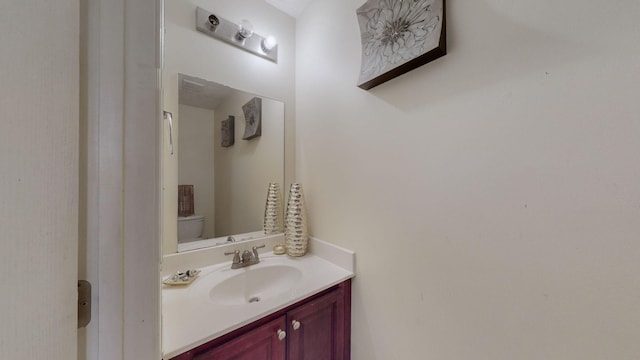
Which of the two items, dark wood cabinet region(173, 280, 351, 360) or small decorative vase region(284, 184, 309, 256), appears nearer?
dark wood cabinet region(173, 280, 351, 360)

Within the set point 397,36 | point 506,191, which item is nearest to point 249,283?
point 506,191

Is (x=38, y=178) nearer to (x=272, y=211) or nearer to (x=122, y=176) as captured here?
(x=122, y=176)

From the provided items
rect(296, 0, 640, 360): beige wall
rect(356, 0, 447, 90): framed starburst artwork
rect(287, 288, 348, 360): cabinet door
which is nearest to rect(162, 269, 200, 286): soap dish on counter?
rect(287, 288, 348, 360): cabinet door

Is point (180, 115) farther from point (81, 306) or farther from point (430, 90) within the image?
point (430, 90)

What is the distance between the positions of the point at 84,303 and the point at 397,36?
3.81 feet

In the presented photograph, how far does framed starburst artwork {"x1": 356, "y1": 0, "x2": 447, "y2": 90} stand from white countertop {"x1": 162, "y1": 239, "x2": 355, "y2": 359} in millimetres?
886

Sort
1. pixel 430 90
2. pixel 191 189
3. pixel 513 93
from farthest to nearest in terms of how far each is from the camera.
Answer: pixel 191 189 < pixel 430 90 < pixel 513 93

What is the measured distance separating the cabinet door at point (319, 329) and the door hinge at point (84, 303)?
2.19 ft

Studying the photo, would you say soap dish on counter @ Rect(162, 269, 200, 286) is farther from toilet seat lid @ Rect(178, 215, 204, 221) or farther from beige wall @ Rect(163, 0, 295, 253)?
toilet seat lid @ Rect(178, 215, 204, 221)

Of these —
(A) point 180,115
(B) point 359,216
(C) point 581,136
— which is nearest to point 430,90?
(C) point 581,136

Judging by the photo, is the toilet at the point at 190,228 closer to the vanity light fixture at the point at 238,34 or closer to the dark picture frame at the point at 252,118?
the dark picture frame at the point at 252,118

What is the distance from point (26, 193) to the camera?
0.30 metres

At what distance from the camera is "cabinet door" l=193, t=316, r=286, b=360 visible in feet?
2.37

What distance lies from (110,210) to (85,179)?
0.06 metres
